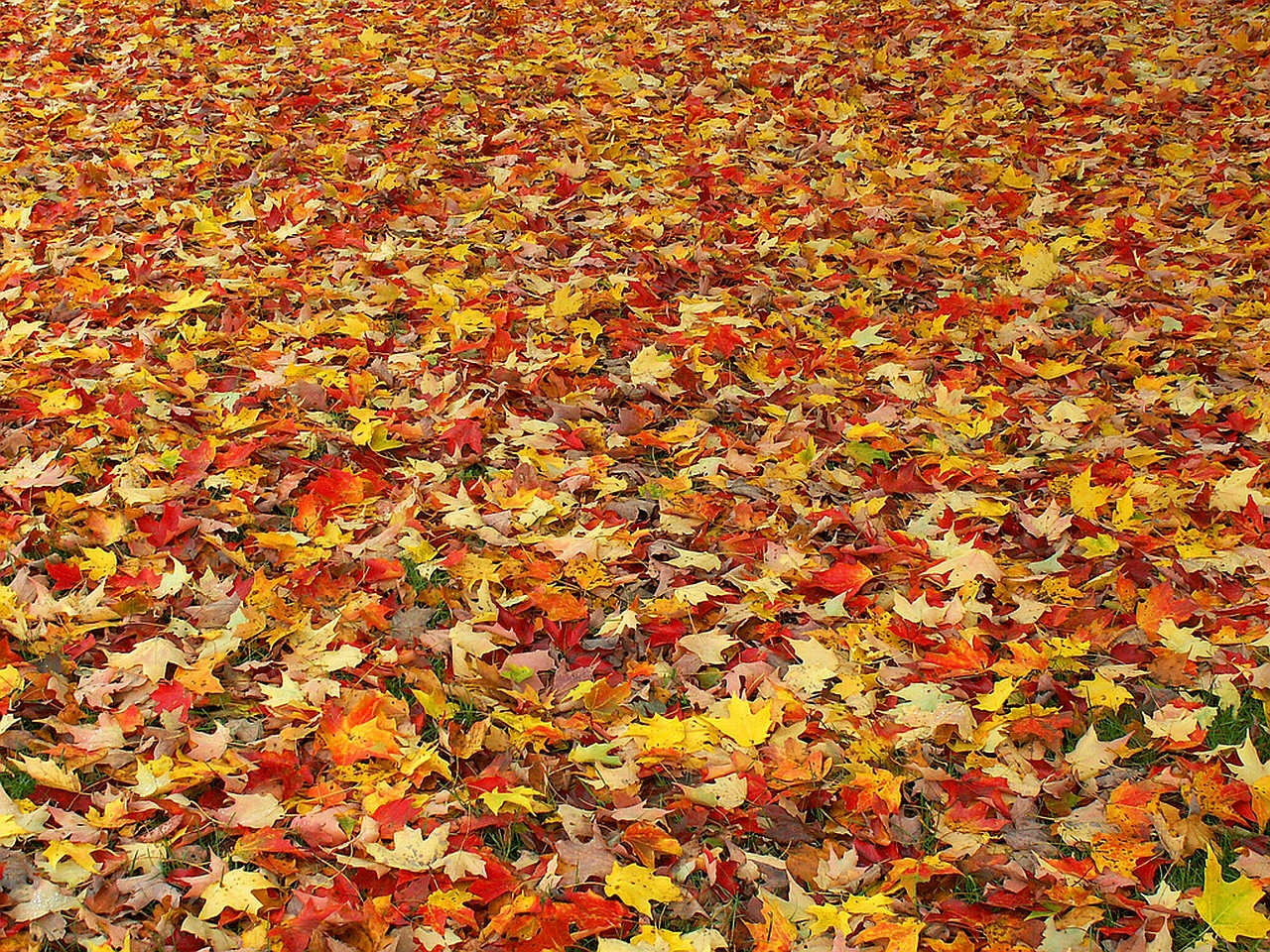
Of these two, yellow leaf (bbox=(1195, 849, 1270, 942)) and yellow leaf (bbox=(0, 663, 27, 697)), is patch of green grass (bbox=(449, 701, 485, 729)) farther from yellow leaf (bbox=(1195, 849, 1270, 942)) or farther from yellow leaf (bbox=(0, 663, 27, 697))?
yellow leaf (bbox=(1195, 849, 1270, 942))

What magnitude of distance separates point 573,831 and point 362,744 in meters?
0.50

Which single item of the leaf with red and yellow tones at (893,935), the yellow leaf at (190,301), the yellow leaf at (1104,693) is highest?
the yellow leaf at (190,301)

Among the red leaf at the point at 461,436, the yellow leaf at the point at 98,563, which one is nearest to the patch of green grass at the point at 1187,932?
the red leaf at the point at 461,436

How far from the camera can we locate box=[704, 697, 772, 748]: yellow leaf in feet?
7.79

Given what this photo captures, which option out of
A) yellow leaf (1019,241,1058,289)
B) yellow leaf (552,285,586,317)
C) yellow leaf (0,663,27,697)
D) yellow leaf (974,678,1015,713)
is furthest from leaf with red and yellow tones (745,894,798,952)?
yellow leaf (1019,241,1058,289)

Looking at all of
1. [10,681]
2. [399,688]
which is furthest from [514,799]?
[10,681]

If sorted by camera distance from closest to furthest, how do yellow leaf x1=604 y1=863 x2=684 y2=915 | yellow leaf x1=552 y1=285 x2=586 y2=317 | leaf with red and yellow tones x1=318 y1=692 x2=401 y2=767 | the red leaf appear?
yellow leaf x1=604 y1=863 x2=684 y2=915, leaf with red and yellow tones x1=318 y1=692 x2=401 y2=767, the red leaf, yellow leaf x1=552 y1=285 x2=586 y2=317

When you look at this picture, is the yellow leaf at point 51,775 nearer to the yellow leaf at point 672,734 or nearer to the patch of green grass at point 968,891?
the yellow leaf at point 672,734

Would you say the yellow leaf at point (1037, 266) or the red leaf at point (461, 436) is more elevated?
the red leaf at point (461, 436)

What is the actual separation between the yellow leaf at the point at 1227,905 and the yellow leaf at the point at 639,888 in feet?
3.06

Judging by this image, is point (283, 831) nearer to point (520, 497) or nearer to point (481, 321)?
point (520, 497)

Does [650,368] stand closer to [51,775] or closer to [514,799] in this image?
[514,799]

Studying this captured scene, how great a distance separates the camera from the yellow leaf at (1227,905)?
→ 6.40 feet

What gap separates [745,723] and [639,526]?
2.62ft
